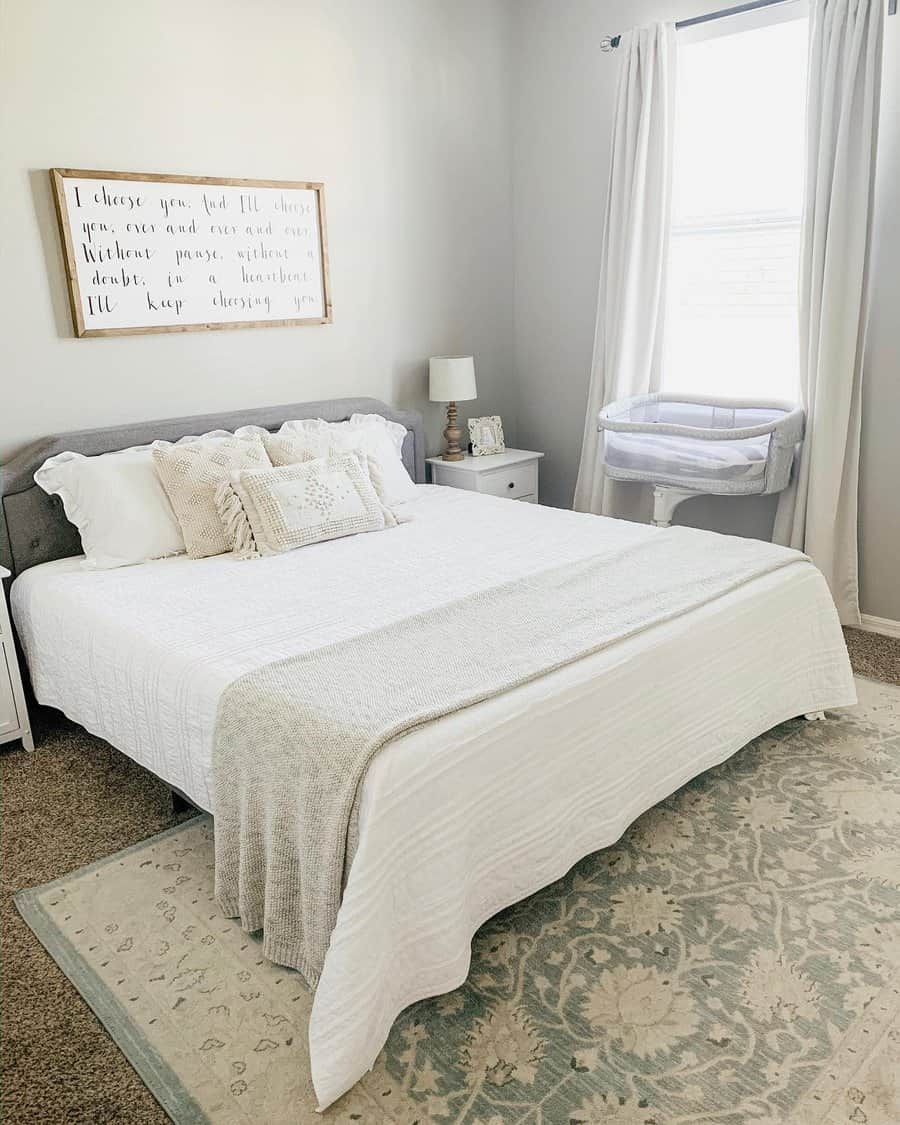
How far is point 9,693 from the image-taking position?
2.84 meters

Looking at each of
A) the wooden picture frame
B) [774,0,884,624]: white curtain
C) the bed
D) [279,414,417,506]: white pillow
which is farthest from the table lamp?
[774,0,884,624]: white curtain

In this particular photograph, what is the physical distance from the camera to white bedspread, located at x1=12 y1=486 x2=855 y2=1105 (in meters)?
1.70

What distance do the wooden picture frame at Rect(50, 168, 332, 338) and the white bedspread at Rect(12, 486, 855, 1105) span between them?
90 centimetres

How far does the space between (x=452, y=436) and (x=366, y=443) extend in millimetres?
810

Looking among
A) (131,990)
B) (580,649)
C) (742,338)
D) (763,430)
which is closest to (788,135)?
(742,338)

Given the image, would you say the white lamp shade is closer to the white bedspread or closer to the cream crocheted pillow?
the white bedspread

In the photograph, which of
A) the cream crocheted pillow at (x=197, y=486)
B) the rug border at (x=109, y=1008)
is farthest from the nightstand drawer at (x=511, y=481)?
the rug border at (x=109, y=1008)

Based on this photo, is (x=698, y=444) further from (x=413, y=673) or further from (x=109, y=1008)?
(x=109, y=1008)

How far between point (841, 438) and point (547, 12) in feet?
7.98

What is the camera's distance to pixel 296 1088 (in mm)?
1654

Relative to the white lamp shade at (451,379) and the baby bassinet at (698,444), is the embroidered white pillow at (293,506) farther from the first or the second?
the baby bassinet at (698,444)

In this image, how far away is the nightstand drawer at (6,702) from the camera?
2811mm

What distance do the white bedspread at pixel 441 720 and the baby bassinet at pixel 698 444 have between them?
65 cm

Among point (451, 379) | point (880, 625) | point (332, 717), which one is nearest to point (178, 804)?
point (332, 717)
